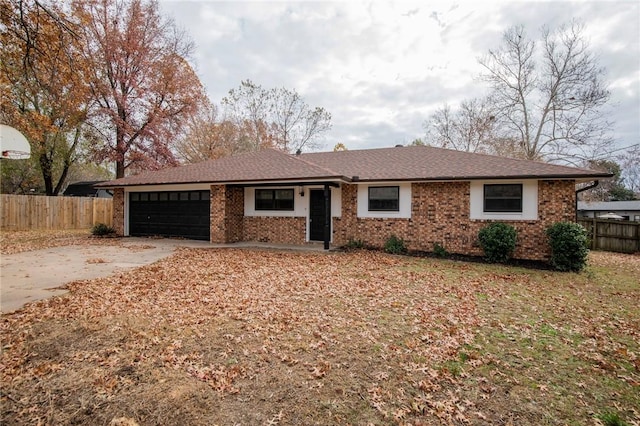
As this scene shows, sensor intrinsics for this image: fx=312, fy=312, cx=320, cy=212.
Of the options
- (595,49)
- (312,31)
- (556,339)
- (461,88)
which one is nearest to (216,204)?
(312,31)

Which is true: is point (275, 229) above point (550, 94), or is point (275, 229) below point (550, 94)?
below

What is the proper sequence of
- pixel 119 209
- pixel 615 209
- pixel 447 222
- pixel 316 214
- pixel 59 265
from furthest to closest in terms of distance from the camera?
1. pixel 615 209
2. pixel 119 209
3. pixel 316 214
4. pixel 447 222
5. pixel 59 265

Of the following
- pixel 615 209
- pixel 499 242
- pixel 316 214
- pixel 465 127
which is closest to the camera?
pixel 499 242

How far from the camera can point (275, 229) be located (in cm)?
1341

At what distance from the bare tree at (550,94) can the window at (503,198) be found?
13.6 meters

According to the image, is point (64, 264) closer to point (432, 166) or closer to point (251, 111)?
point (432, 166)

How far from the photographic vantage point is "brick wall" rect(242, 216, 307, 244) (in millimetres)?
13055

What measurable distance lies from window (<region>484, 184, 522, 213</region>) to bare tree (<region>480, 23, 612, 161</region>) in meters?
13.6

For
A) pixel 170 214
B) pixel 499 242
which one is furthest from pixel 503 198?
pixel 170 214

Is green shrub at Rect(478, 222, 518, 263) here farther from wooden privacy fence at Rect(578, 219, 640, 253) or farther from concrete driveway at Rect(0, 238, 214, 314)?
concrete driveway at Rect(0, 238, 214, 314)

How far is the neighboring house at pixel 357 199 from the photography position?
1000 centimetres

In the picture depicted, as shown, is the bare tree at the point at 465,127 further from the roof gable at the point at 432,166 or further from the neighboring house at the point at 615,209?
the roof gable at the point at 432,166

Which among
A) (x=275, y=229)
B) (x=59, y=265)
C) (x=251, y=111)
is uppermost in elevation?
(x=251, y=111)

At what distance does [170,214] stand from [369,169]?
31.0ft
